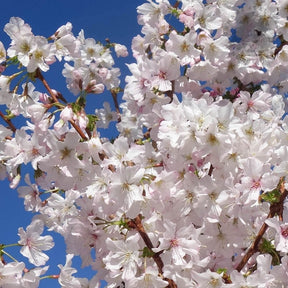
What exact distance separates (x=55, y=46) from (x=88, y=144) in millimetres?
764

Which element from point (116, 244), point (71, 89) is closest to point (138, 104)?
point (71, 89)

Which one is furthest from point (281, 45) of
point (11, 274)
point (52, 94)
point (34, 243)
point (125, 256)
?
point (11, 274)

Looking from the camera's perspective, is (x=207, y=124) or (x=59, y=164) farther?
(x=59, y=164)

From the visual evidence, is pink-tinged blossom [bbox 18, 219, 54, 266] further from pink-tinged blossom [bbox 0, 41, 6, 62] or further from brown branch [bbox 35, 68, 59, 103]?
pink-tinged blossom [bbox 0, 41, 6, 62]

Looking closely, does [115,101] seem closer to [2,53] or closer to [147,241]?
[2,53]

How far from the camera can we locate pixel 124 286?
3982 mm

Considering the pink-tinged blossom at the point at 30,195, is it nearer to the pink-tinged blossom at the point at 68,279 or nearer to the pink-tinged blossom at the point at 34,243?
the pink-tinged blossom at the point at 34,243

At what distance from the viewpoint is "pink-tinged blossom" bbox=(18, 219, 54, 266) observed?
13.2 ft

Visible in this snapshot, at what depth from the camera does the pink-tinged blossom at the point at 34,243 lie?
13.2ft

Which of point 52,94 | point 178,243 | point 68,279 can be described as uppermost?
point 52,94

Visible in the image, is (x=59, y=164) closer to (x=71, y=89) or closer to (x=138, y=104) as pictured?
(x=138, y=104)

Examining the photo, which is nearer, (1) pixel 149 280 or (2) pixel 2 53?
(1) pixel 149 280

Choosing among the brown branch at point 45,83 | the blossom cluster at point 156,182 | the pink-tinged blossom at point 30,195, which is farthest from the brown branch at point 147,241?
the pink-tinged blossom at point 30,195

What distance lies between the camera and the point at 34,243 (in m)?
4.09
